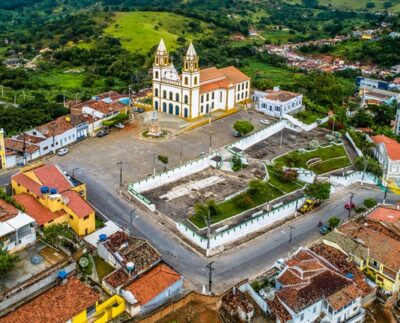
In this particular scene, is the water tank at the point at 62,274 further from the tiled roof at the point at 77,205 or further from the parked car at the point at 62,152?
the parked car at the point at 62,152

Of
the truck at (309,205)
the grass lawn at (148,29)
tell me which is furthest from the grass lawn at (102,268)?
the grass lawn at (148,29)

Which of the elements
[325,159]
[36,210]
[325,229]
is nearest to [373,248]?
[325,229]

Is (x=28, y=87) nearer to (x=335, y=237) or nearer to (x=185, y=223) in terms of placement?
(x=185, y=223)

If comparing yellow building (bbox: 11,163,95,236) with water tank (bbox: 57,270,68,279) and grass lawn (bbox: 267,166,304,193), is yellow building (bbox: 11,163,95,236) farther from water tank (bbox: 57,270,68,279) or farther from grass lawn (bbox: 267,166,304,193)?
grass lawn (bbox: 267,166,304,193)

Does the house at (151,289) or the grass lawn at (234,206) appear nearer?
the house at (151,289)

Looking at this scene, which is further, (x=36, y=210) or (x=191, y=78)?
(x=191, y=78)

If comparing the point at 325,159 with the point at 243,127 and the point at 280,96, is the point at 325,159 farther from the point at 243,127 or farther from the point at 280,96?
the point at 280,96

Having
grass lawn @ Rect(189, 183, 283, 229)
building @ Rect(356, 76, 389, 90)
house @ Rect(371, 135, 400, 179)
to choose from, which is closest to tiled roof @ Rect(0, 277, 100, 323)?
grass lawn @ Rect(189, 183, 283, 229)
